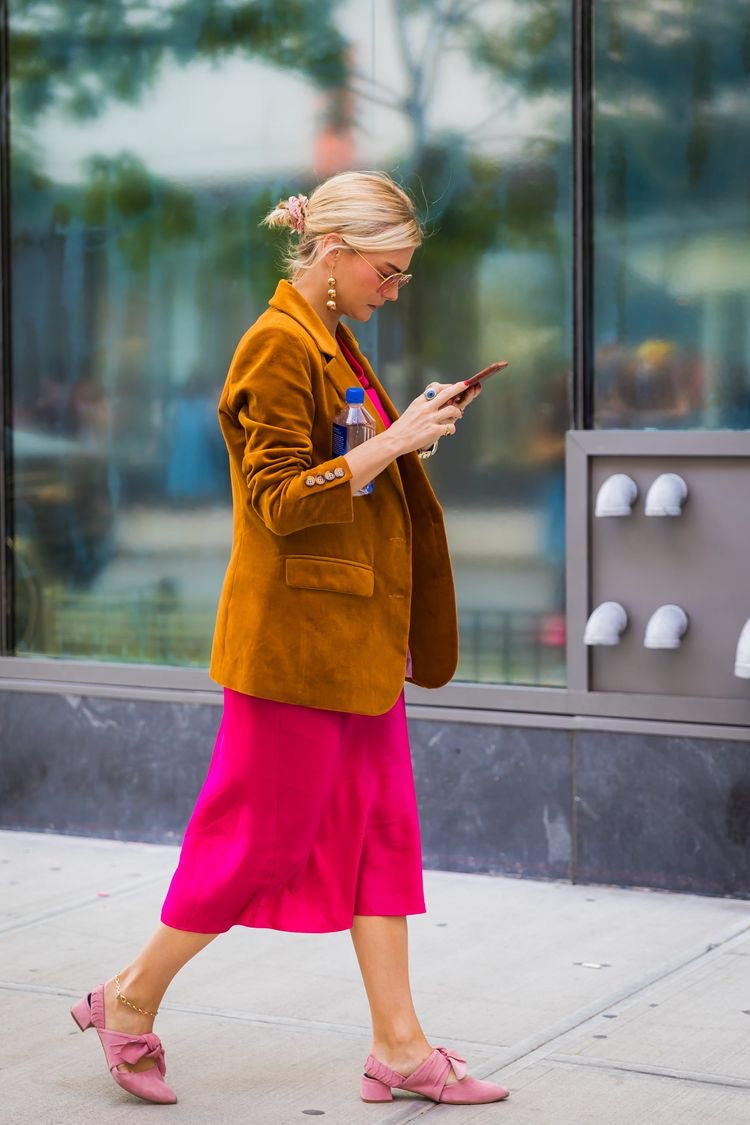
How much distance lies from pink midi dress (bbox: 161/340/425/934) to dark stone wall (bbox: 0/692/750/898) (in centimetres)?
197

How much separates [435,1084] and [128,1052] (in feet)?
2.14

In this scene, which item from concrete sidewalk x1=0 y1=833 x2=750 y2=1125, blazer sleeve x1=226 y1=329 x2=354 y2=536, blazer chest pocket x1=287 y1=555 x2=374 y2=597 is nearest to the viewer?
blazer sleeve x1=226 y1=329 x2=354 y2=536

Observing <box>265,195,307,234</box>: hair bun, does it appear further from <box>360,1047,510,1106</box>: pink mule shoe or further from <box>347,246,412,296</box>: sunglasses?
<box>360,1047,510,1106</box>: pink mule shoe

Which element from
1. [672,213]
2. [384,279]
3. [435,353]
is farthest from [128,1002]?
[672,213]

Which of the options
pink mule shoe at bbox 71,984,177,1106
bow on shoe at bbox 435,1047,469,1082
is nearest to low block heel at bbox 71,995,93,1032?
pink mule shoe at bbox 71,984,177,1106

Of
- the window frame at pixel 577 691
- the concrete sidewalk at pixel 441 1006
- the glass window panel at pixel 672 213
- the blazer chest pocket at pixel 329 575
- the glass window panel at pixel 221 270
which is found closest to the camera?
the blazer chest pocket at pixel 329 575

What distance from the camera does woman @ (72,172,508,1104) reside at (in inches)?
147

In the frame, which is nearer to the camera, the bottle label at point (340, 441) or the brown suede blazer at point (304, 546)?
the brown suede blazer at point (304, 546)

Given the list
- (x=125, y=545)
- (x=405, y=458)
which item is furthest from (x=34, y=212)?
(x=405, y=458)

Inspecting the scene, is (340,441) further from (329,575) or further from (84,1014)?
(84,1014)

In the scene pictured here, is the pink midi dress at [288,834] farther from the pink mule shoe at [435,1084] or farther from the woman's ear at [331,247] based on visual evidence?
the woman's ear at [331,247]

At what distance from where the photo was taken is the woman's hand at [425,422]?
11.8 ft

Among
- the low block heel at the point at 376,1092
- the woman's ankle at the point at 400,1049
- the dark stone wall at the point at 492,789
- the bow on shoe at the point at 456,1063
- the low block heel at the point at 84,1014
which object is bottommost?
the low block heel at the point at 376,1092

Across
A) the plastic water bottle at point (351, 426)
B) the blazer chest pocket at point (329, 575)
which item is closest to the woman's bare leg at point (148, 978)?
the blazer chest pocket at point (329, 575)
